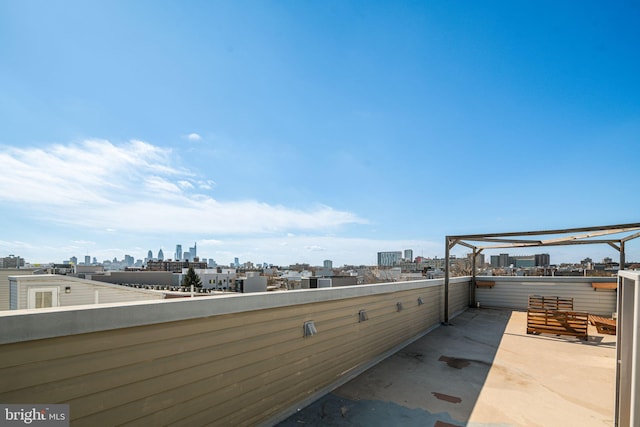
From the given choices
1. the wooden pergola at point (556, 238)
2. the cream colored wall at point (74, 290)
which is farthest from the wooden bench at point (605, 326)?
the cream colored wall at point (74, 290)

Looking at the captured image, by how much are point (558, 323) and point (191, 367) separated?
9.39 meters

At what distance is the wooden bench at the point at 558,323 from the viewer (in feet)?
24.0

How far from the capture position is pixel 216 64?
6480 millimetres

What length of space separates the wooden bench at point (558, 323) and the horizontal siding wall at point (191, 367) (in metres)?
6.38

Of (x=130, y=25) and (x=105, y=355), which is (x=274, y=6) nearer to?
(x=130, y=25)

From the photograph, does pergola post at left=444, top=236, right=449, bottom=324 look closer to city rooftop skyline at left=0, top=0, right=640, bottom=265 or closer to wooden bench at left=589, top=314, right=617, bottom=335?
city rooftop skyline at left=0, top=0, right=640, bottom=265

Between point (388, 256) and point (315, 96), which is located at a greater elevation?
point (315, 96)

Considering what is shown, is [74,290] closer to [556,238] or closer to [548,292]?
[556,238]

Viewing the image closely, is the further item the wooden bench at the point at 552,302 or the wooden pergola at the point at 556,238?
the wooden bench at the point at 552,302

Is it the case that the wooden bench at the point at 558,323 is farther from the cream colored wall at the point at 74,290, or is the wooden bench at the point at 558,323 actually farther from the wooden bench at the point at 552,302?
the cream colored wall at the point at 74,290

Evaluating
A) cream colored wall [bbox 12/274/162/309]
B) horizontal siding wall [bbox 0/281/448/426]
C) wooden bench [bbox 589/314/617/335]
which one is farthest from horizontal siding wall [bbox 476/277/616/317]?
cream colored wall [bbox 12/274/162/309]

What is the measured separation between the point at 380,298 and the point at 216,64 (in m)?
6.32

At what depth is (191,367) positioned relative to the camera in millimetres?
2373

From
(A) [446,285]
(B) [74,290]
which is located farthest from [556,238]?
(B) [74,290]
